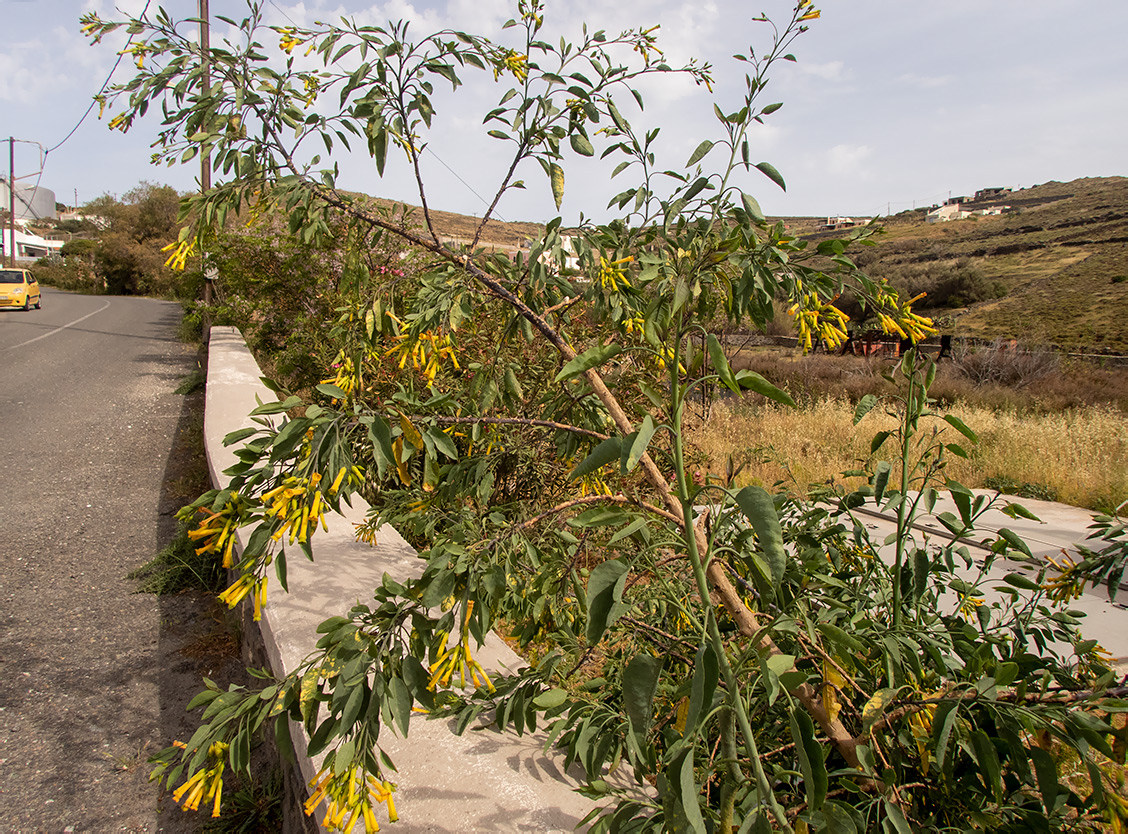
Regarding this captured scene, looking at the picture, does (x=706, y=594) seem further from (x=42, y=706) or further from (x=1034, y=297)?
(x=1034, y=297)

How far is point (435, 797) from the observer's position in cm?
143

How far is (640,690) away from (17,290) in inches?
984

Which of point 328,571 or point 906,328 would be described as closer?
point 906,328

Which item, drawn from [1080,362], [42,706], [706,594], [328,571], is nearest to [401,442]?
[706,594]

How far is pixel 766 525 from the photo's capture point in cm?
68

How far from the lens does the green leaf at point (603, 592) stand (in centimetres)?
72

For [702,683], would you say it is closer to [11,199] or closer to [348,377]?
[348,377]

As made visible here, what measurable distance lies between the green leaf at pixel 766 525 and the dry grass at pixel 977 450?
467 cm

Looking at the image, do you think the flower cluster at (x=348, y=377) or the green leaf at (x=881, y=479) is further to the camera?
the flower cluster at (x=348, y=377)

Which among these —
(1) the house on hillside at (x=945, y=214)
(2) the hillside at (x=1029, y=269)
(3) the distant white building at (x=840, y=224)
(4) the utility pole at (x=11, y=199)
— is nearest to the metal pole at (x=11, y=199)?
(4) the utility pole at (x=11, y=199)

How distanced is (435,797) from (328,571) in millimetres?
1340

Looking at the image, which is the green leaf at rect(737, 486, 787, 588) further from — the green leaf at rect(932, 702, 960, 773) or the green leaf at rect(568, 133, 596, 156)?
the green leaf at rect(568, 133, 596, 156)

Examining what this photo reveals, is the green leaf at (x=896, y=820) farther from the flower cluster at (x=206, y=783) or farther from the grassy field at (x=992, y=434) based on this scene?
the grassy field at (x=992, y=434)

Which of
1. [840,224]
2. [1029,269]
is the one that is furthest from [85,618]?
[1029,269]
